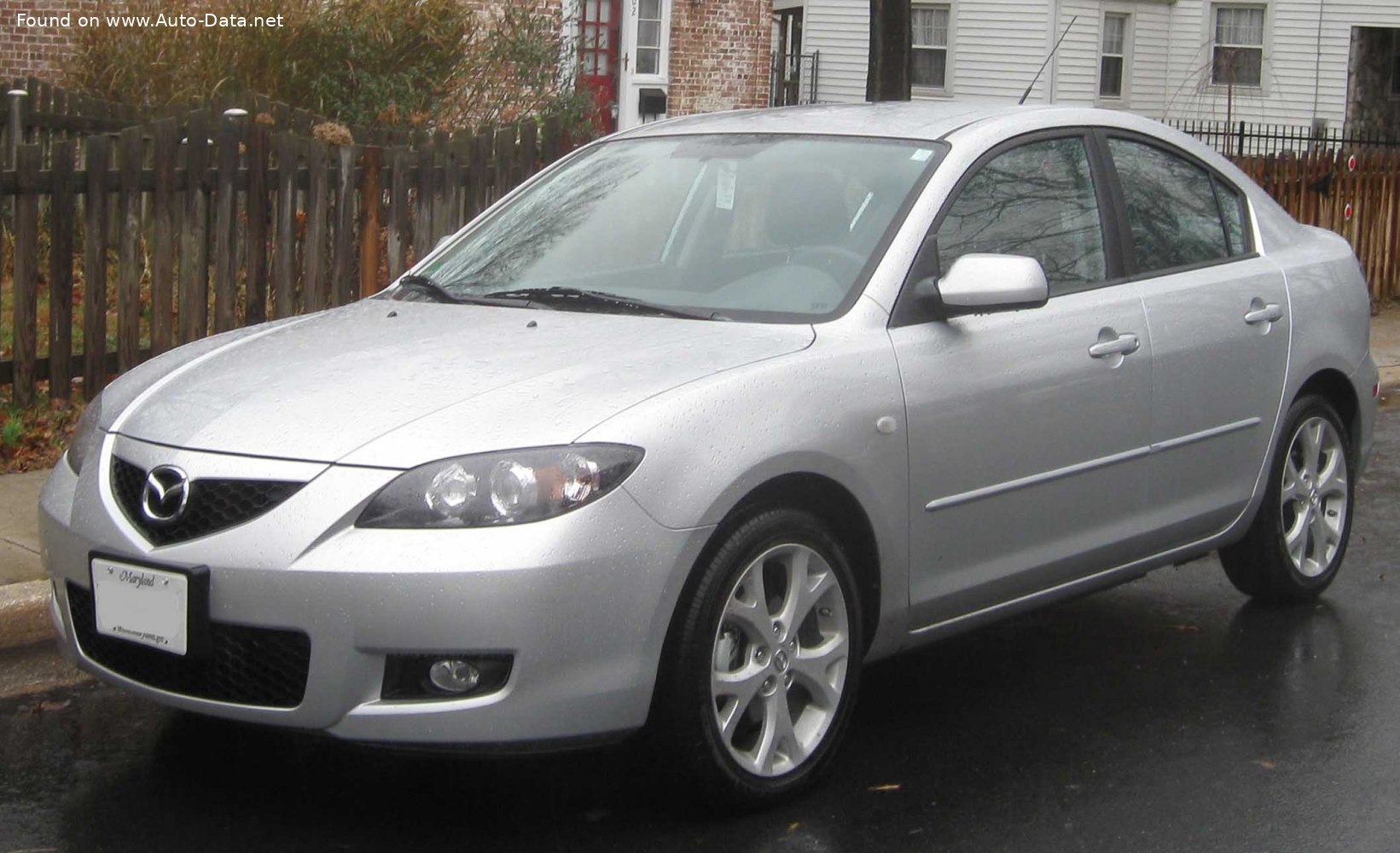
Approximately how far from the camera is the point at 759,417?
13.8ft

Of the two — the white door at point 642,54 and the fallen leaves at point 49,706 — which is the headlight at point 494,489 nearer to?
the fallen leaves at point 49,706

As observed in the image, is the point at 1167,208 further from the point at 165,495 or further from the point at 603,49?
the point at 603,49

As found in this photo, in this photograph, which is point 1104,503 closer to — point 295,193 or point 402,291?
point 402,291

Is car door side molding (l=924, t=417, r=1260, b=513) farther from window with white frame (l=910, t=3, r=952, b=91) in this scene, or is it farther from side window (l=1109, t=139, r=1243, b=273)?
window with white frame (l=910, t=3, r=952, b=91)

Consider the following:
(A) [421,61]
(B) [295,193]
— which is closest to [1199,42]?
(A) [421,61]

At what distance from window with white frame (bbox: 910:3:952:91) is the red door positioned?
10.3 meters

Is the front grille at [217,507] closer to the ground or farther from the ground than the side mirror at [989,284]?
closer to the ground

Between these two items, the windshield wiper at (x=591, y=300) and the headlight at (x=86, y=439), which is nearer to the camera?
the headlight at (x=86, y=439)

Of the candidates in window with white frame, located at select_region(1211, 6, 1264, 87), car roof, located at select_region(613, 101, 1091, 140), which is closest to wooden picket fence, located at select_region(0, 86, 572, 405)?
car roof, located at select_region(613, 101, 1091, 140)

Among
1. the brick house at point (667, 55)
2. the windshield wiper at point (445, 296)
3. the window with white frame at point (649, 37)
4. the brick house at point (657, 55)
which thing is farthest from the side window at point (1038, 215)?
the window with white frame at point (649, 37)

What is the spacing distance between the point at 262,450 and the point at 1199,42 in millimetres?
30773

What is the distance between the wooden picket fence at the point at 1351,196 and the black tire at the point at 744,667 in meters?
10.8

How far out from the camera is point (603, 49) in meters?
23.0

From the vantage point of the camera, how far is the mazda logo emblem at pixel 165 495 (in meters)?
4.00
